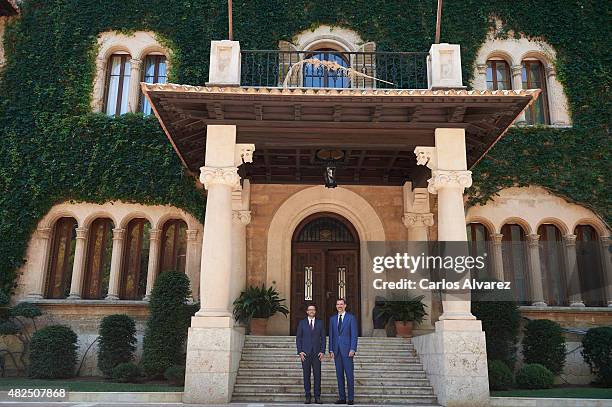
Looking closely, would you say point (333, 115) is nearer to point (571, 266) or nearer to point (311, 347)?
point (311, 347)

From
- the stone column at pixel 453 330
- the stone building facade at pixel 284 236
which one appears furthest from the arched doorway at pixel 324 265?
the stone column at pixel 453 330

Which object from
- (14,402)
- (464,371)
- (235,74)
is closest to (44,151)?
(235,74)

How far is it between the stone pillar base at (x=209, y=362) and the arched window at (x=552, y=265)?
9.32 m

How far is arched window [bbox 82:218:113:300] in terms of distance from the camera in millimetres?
14758

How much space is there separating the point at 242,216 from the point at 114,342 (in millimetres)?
4183

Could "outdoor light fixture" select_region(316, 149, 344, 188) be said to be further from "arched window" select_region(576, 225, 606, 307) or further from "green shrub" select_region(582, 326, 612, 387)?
"arched window" select_region(576, 225, 606, 307)

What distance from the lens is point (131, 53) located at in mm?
16266

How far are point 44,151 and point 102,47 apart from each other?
3.55 m

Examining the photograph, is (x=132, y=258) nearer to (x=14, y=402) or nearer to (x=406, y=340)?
(x=14, y=402)

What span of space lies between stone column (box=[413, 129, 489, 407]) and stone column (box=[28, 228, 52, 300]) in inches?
390

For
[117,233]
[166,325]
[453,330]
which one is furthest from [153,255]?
[453,330]

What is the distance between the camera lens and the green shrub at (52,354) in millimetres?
12523

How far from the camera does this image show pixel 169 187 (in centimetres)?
1506

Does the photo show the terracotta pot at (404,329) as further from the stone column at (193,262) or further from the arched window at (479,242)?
the stone column at (193,262)
